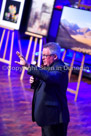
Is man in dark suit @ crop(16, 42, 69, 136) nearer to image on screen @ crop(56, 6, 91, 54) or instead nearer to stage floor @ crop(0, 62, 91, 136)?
stage floor @ crop(0, 62, 91, 136)

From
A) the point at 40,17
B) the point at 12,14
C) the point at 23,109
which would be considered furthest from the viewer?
the point at 12,14

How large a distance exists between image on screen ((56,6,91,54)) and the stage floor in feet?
3.23

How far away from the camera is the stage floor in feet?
14.1

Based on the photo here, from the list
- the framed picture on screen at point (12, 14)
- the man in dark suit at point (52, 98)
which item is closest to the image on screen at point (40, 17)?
the framed picture on screen at point (12, 14)

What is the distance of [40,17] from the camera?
6273 millimetres

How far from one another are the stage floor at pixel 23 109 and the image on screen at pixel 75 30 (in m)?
0.98

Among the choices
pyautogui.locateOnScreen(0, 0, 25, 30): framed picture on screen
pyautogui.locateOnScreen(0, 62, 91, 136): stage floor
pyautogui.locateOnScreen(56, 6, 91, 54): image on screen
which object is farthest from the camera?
pyautogui.locateOnScreen(0, 0, 25, 30): framed picture on screen

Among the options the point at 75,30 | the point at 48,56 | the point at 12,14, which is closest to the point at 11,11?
the point at 12,14

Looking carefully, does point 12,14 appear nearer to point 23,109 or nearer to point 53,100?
point 23,109

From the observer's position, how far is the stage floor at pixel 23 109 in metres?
4.31

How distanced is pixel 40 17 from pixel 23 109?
2.09 m

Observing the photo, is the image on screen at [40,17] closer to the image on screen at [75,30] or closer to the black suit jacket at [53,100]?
the image on screen at [75,30]

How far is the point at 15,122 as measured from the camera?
176 inches

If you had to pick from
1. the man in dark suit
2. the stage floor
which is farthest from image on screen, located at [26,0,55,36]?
the man in dark suit
